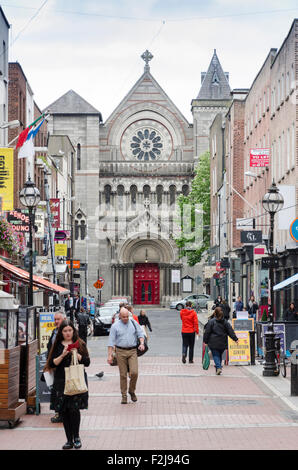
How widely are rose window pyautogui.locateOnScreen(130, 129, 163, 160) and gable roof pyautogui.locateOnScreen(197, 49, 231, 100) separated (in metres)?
5.10

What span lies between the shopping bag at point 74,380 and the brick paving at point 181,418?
72 centimetres

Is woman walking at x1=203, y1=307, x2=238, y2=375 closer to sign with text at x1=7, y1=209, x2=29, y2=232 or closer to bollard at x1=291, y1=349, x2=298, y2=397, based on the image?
bollard at x1=291, y1=349, x2=298, y2=397

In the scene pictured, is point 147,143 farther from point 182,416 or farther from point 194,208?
point 182,416

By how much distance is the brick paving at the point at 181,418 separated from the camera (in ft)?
35.4

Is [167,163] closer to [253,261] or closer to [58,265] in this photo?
[58,265]

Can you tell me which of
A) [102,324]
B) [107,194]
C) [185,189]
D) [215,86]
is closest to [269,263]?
[102,324]

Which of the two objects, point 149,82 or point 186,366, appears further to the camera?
point 149,82

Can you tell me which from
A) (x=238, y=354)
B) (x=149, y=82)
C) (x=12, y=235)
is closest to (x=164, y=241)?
(x=149, y=82)

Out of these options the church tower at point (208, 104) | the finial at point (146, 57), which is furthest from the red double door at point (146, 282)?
the finial at point (146, 57)

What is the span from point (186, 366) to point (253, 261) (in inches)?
887

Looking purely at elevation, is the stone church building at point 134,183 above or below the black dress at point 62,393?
above

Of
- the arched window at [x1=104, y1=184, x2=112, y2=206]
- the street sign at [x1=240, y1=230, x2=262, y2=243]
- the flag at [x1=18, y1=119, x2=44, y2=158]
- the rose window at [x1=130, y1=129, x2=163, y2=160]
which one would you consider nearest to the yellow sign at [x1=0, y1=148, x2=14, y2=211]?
the flag at [x1=18, y1=119, x2=44, y2=158]

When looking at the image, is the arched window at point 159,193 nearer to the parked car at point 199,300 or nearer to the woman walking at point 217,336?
the parked car at point 199,300

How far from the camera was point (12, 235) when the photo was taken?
2814 centimetres
